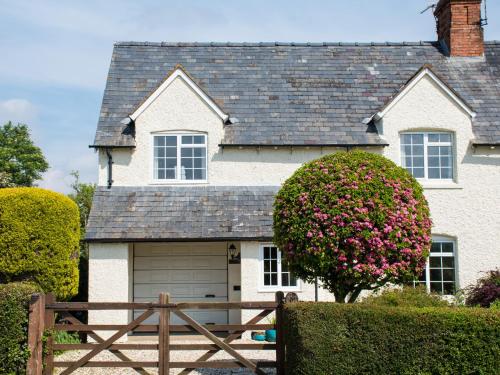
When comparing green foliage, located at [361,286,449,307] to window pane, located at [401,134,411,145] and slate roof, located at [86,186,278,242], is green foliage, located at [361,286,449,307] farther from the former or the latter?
window pane, located at [401,134,411,145]

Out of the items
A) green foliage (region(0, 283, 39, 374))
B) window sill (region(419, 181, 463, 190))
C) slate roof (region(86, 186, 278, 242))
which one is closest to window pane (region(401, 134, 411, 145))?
window sill (region(419, 181, 463, 190))

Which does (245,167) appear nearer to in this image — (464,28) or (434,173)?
(434,173)

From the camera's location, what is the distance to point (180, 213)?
1789 centimetres

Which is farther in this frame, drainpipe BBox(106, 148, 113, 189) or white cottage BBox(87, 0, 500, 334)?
drainpipe BBox(106, 148, 113, 189)

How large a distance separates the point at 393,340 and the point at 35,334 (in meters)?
5.99

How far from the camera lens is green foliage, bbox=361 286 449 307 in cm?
1487

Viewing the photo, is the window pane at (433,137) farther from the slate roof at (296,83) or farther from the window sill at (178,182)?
the window sill at (178,182)

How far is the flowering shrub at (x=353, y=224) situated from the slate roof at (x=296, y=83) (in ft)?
22.8

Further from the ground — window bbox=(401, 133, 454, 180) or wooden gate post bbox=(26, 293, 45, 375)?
window bbox=(401, 133, 454, 180)

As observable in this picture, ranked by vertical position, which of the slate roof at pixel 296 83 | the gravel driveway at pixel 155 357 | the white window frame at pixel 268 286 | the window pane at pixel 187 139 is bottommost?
the gravel driveway at pixel 155 357

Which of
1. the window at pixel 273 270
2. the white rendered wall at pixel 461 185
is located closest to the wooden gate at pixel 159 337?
the window at pixel 273 270

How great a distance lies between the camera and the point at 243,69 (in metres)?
21.3

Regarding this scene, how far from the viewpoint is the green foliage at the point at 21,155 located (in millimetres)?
53375

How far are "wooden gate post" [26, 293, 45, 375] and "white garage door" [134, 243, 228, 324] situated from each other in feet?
26.8
